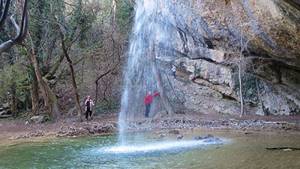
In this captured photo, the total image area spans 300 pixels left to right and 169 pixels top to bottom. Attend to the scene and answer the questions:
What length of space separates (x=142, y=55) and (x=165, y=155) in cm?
1723

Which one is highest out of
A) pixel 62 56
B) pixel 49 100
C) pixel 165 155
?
pixel 62 56

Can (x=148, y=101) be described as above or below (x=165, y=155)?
above

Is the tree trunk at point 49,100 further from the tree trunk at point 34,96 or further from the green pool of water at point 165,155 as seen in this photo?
the green pool of water at point 165,155

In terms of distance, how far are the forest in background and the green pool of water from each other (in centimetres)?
969

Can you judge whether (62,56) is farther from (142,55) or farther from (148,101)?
(148,101)

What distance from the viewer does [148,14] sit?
26.8 metres

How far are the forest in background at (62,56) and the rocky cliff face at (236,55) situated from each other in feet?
15.2

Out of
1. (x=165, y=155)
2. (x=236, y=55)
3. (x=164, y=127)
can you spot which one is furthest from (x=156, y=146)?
(x=236, y=55)

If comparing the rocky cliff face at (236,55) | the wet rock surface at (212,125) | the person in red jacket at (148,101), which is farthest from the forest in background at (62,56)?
the wet rock surface at (212,125)

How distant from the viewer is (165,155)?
12.7m

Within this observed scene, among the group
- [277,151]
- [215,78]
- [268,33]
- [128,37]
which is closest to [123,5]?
[128,37]

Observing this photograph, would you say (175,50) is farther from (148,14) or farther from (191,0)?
(191,0)

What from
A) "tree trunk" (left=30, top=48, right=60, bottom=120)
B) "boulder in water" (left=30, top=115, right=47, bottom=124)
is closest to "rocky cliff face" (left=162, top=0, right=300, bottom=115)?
"tree trunk" (left=30, top=48, right=60, bottom=120)

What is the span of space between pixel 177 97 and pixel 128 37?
5770 mm
